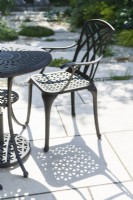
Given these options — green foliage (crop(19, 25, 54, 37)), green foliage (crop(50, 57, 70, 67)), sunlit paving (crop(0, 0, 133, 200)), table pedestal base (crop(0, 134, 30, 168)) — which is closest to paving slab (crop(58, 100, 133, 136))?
sunlit paving (crop(0, 0, 133, 200))

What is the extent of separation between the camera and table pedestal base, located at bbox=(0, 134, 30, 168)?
252cm

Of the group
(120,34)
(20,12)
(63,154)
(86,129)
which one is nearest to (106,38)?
(86,129)

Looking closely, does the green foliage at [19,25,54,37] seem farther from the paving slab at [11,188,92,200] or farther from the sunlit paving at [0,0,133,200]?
the paving slab at [11,188,92,200]

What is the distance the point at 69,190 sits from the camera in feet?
7.47

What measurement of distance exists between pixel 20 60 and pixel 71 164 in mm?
910

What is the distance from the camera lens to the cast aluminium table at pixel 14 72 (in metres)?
2.19

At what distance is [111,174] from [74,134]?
2.14 feet

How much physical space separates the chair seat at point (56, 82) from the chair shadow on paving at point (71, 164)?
1.67ft

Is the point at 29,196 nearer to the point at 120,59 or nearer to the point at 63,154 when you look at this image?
the point at 63,154

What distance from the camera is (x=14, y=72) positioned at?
211 cm

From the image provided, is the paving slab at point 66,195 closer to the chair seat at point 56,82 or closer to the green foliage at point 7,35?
the chair seat at point 56,82

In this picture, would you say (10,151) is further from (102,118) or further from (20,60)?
(102,118)

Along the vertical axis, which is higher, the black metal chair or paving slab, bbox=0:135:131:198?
the black metal chair

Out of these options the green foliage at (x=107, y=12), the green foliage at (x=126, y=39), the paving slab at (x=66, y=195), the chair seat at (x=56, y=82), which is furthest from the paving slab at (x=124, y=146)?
the green foliage at (x=107, y=12)
